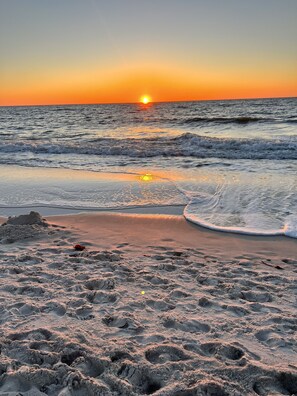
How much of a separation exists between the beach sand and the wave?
33.0 ft

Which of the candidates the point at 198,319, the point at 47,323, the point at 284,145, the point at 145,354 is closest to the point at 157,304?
the point at 198,319

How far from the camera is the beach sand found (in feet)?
7.73

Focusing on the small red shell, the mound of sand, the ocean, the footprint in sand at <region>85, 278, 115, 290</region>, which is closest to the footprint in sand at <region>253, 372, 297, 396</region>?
the footprint in sand at <region>85, 278, 115, 290</region>

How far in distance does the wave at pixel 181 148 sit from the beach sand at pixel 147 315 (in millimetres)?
10052

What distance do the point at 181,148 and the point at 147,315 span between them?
45.9ft

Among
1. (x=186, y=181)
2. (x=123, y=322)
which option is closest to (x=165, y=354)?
(x=123, y=322)

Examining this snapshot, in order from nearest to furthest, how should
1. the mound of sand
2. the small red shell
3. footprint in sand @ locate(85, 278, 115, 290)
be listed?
footprint in sand @ locate(85, 278, 115, 290) → the small red shell → the mound of sand

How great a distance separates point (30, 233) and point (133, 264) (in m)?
1.92

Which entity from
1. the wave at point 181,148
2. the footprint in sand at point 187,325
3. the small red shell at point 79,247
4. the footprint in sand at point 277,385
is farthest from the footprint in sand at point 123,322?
the wave at point 181,148

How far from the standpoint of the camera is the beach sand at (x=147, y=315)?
2.36 meters

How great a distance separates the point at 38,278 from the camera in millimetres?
3848

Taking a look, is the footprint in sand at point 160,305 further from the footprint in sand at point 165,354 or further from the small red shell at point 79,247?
the small red shell at point 79,247

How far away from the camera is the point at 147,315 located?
316cm

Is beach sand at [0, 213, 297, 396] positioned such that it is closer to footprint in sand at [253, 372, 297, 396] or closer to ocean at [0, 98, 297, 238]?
footprint in sand at [253, 372, 297, 396]
